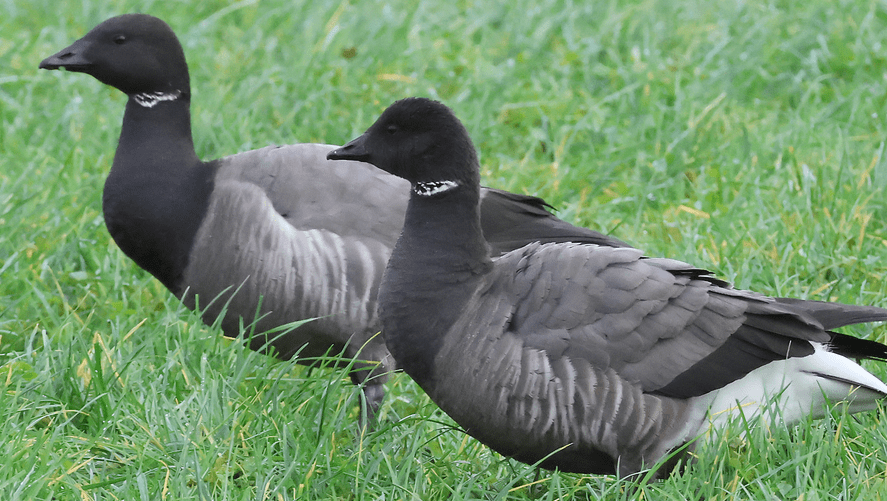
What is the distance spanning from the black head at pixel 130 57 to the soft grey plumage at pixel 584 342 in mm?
1725

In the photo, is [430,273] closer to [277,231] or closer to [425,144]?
[425,144]

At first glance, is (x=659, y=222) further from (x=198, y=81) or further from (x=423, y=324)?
(x=198, y=81)

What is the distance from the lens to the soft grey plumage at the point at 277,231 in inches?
172

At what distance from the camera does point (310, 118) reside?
21.8ft

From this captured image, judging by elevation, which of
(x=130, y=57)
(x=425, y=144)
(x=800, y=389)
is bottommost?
(x=800, y=389)

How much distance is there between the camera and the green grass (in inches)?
134

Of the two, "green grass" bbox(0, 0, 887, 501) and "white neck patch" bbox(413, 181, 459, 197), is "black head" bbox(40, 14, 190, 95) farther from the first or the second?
"white neck patch" bbox(413, 181, 459, 197)

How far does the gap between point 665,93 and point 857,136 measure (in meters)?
1.22

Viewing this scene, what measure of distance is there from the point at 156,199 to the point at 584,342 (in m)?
2.11

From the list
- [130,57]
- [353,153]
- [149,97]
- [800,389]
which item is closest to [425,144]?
[353,153]

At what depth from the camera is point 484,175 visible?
240 inches

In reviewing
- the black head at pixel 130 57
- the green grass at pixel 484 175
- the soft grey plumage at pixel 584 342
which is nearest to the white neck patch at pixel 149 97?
the black head at pixel 130 57

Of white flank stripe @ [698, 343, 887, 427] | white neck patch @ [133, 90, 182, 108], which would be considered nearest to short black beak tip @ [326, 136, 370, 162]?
white neck patch @ [133, 90, 182, 108]

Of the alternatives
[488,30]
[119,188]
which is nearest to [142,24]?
[119,188]
